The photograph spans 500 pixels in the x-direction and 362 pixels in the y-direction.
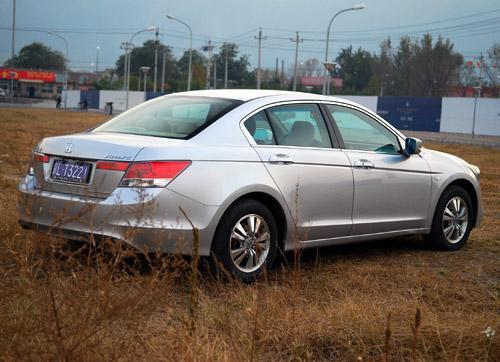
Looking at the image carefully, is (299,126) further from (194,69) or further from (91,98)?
(194,69)

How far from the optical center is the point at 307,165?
5.62m

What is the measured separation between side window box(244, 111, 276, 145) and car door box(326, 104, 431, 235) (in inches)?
30.5

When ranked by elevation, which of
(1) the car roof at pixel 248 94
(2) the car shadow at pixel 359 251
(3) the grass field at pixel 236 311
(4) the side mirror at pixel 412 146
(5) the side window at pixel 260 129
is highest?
(1) the car roof at pixel 248 94

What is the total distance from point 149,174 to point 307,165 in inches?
55.5

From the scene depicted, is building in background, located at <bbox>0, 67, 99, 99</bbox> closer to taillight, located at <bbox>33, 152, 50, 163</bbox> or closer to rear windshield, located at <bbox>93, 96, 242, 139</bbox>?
rear windshield, located at <bbox>93, 96, 242, 139</bbox>

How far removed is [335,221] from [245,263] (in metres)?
1.04

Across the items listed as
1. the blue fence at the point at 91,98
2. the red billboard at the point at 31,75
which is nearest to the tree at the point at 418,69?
the blue fence at the point at 91,98

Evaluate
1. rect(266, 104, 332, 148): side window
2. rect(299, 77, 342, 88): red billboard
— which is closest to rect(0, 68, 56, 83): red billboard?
rect(299, 77, 342, 88): red billboard

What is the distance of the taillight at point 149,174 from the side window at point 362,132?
6.34 ft

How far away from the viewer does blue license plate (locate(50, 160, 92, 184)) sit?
489 centimetres

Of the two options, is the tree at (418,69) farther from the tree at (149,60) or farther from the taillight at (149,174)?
the taillight at (149,174)

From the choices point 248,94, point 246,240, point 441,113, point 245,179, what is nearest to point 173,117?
point 248,94

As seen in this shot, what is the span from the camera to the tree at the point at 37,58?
139m

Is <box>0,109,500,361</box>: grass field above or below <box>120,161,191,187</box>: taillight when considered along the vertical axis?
below
